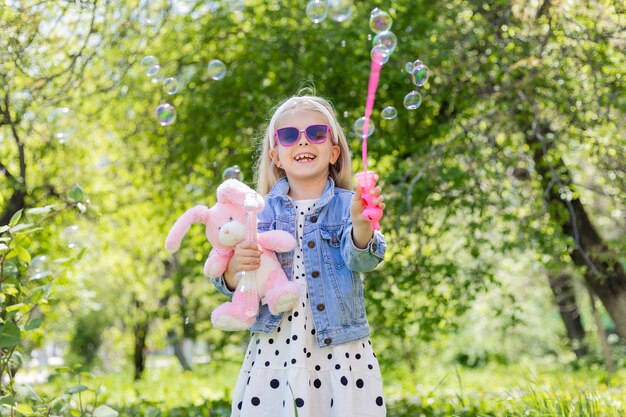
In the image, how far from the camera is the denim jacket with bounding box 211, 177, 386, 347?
2.34 m

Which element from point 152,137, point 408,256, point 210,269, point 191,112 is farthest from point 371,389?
point 152,137

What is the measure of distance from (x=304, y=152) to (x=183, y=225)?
1.63 ft

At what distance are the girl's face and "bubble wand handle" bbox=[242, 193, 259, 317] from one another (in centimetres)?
28

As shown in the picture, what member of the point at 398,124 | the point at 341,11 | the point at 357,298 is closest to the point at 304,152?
the point at 357,298

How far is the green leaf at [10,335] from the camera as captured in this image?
2859mm

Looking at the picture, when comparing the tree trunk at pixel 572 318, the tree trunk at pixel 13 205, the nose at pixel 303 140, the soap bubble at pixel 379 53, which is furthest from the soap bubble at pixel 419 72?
the tree trunk at pixel 572 318

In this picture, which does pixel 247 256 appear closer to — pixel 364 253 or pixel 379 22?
pixel 364 253

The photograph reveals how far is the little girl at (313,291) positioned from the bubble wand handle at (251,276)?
0.17 ft

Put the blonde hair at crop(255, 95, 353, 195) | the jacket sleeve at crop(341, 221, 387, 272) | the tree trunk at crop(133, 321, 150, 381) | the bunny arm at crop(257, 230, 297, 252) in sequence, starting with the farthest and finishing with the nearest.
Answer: the tree trunk at crop(133, 321, 150, 381) → the blonde hair at crop(255, 95, 353, 195) → the bunny arm at crop(257, 230, 297, 252) → the jacket sleeve at crop(341, 221, 387, 272)

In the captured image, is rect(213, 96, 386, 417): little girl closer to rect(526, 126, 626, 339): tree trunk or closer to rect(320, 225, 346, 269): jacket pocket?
rect(320, 225, 346, 269): jacket pocket

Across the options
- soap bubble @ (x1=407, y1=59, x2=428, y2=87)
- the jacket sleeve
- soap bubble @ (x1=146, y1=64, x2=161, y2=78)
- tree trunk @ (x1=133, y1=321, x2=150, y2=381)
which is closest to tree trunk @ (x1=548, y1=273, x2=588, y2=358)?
tree trunk @ (x1=133, y1=321, x2=150, y2=381)

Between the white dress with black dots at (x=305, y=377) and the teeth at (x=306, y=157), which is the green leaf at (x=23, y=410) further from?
the teeth at (x=306, y=157)

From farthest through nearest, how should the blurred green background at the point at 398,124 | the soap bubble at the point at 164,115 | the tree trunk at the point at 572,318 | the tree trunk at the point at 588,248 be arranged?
the tree trunk at the point at 572,318 < the tree trunk at the point at 588,248 < the blurred green background at the point at 398,124 < the soap bubble at the point at 164,115

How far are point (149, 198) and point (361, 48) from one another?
323 cm
